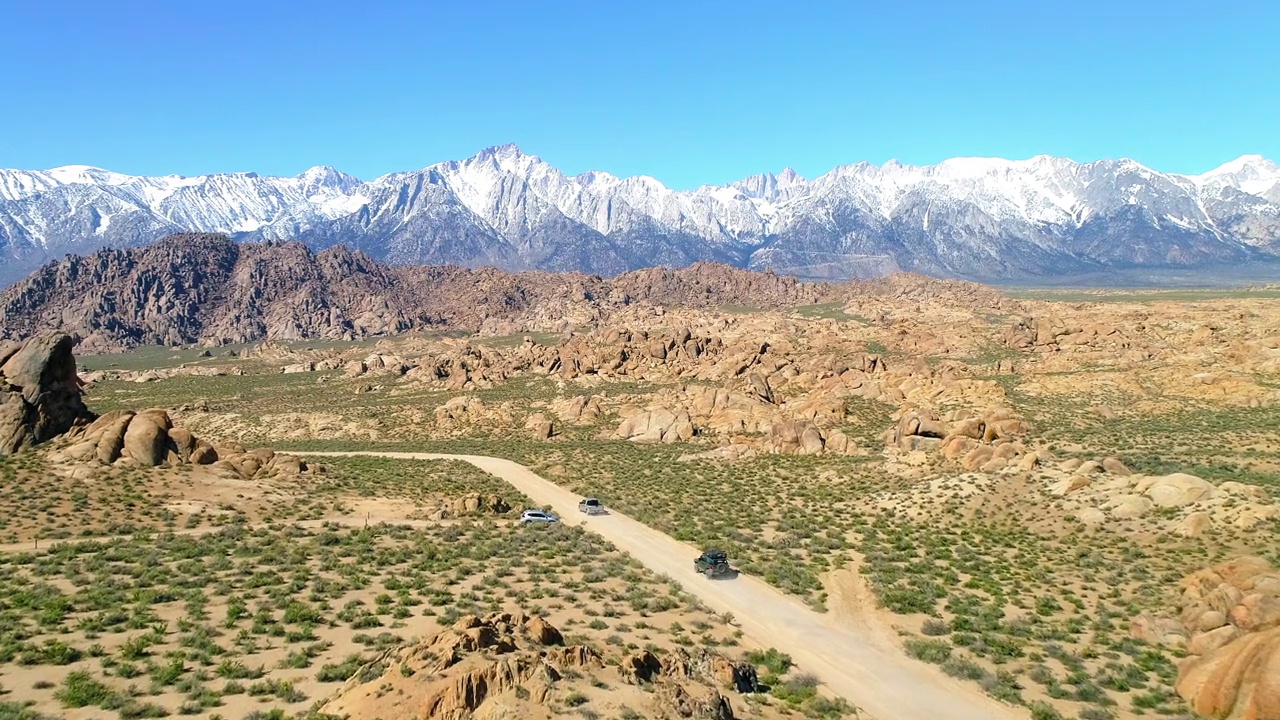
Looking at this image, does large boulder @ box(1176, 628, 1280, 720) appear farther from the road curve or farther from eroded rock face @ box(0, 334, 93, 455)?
eroded rock face @ box(0, 334, 93, 455)

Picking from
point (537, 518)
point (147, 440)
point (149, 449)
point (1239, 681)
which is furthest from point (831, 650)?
point (147, 440)

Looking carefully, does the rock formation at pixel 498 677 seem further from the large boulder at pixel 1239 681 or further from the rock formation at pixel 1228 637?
the rock formation at pixel 1228 637

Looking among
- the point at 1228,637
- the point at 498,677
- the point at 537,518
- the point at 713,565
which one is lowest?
the point at 537,518

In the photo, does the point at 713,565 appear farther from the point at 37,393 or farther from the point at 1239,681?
the point at 37,393

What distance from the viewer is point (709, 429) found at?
236ft

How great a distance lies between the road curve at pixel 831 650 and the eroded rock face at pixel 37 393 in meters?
36.6

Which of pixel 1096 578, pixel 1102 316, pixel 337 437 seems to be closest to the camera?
pixel 1096 578

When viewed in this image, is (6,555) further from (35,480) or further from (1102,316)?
(1102,316)

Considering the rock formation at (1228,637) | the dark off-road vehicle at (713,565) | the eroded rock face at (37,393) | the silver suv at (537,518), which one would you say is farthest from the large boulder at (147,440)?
the rock formation at (1228,637)

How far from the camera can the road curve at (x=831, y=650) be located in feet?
68.6

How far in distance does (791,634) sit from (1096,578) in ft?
47.6

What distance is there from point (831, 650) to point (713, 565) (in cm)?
815

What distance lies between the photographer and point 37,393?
45531 millimetres

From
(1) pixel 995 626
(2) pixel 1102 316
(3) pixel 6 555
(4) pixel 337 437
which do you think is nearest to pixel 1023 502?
(1) pixel 995 626
